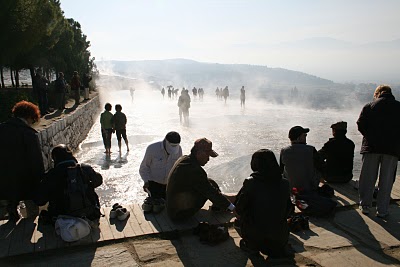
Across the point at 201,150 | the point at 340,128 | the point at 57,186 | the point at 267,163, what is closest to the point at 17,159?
the point at 57,186

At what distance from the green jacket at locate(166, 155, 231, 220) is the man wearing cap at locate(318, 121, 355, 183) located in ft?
9.19

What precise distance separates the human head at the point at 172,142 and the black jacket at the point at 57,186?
49.8 inches

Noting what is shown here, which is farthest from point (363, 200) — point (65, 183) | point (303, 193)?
point (65, 183)

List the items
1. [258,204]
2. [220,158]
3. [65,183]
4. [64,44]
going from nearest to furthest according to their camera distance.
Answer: [258,204] < [65,183] < [220,158] < [64,44]

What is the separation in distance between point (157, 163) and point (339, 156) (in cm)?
343

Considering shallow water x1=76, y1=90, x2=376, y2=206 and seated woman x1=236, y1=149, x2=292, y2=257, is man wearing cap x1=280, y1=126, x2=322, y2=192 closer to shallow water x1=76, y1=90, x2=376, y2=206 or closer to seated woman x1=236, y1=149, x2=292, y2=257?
seated woman x1=236, y1=149, x2=292, y2=257

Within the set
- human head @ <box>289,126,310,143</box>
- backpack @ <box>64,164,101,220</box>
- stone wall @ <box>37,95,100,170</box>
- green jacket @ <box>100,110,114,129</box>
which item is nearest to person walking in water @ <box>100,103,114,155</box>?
green jacket @ <box>100,110,114,129</box>

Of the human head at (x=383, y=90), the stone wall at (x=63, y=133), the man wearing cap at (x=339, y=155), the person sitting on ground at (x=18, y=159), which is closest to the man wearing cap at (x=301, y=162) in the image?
the man wearing cap at (x=339, y=155)

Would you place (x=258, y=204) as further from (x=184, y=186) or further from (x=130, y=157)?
(x=130, y=157)

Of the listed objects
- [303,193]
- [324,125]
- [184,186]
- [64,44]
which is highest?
[64,44]

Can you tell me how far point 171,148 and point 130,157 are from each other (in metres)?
5.99

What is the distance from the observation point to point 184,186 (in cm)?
428

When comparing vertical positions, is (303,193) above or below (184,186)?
below

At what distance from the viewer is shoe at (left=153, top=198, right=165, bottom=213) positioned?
486 cm
